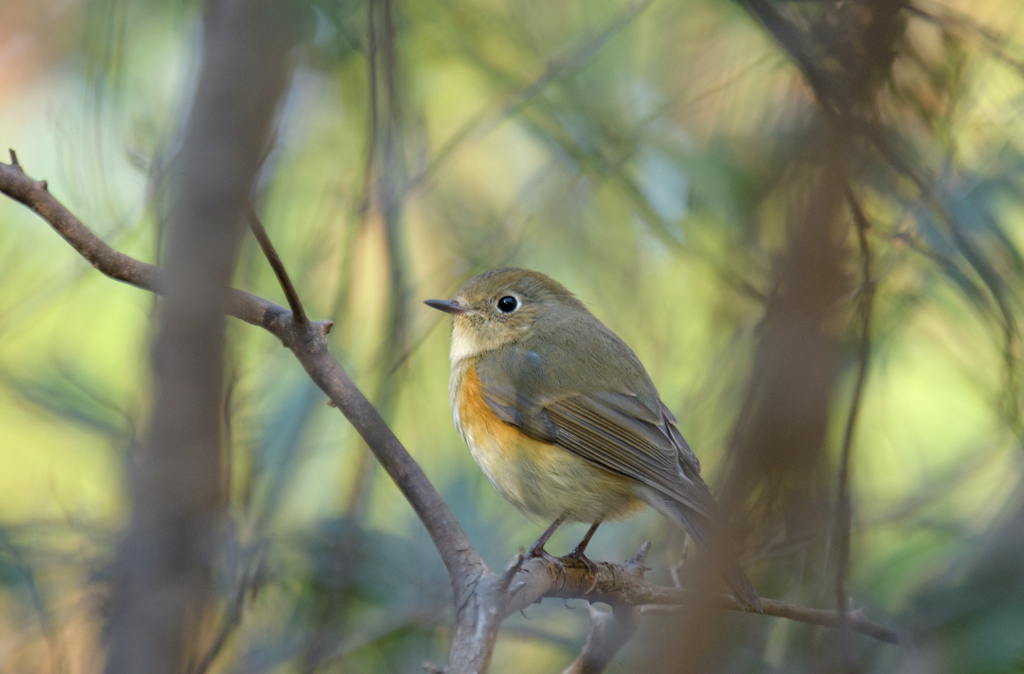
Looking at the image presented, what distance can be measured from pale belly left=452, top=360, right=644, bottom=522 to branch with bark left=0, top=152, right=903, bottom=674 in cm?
70

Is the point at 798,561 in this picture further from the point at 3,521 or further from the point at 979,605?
the point at 3,521

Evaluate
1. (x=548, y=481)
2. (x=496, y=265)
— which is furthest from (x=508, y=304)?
(x=548, y=481)

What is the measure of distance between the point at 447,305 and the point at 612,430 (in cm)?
80

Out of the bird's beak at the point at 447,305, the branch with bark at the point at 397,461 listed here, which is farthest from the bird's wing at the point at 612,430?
the branch with bark at the point at 397,461

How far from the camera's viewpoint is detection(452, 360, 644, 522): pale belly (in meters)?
2.73

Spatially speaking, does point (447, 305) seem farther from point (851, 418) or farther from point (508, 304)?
point (851, 418)

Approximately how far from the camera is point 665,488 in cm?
258

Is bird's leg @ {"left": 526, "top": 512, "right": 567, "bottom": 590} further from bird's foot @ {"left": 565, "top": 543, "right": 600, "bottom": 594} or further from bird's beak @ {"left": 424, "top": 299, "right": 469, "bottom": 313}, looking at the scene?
bird's beak @ {"left": 424, "top": 299, "right": 469, "bottom": 313}

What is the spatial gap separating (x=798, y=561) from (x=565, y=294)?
6.01 ft

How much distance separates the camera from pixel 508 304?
133 inches

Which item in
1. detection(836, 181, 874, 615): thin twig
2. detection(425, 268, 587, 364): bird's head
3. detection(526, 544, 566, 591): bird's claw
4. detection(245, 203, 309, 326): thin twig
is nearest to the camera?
detection(836, 181, 874, 615): thin twig

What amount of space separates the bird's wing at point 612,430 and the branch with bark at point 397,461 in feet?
2.38

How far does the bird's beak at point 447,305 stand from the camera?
10.4 ft

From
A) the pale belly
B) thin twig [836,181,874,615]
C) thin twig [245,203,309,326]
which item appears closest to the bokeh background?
thin twig [836,181,874,615]
